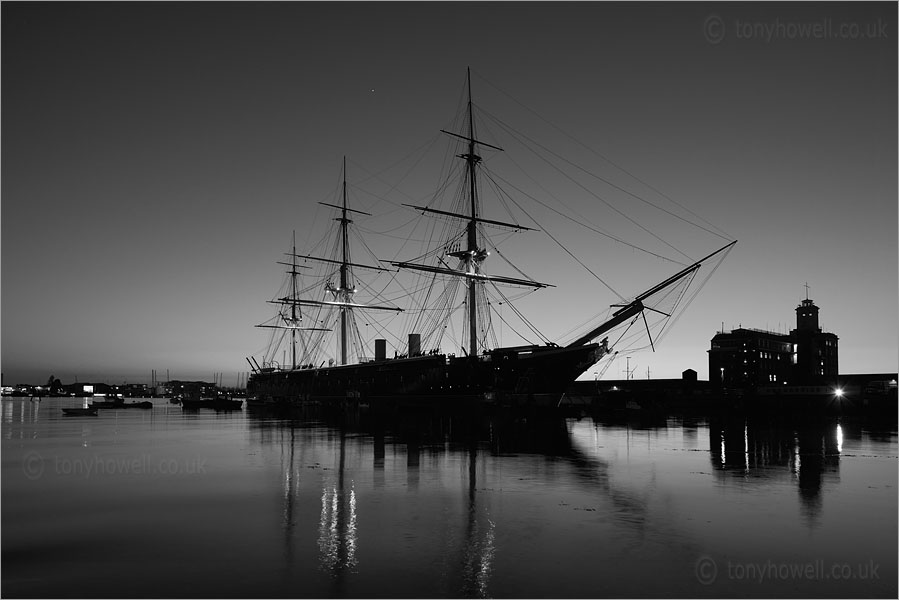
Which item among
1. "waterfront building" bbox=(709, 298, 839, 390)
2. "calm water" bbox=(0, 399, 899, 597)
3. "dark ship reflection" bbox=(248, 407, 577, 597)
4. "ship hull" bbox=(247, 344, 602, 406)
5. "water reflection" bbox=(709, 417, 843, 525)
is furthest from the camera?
"waterfront building" bbox=(709, 298, 839, 390)

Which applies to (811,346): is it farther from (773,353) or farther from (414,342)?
(414,342)

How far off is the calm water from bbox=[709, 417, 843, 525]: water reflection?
159 millimetres

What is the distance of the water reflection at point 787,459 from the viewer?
20922 mm

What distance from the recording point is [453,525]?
15203 mm

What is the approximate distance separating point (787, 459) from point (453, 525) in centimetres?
1847

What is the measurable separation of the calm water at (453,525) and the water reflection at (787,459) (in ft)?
0.52

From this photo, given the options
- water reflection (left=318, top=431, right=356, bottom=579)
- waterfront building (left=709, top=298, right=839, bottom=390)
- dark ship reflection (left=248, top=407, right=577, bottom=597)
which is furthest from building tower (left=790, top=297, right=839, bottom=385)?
water reflection (left=318, top=431, right=356, bottom=579)

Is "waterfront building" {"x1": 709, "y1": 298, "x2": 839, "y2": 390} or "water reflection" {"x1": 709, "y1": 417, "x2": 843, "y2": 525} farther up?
"waterfront building" {"x1": 709, "y1": 298, "x2": 839, "y2": 390}

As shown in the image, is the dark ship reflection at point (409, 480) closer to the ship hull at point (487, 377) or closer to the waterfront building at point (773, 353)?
the ship hull at point (487, 377)

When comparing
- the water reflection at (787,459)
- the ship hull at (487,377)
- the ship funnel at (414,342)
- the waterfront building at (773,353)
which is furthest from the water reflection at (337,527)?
the waterfront building at (773,353)

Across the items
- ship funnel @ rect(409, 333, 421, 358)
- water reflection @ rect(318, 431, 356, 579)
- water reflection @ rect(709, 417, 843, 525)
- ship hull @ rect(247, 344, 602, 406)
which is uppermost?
ship funnel @ rect(409, 333, 421, 358)

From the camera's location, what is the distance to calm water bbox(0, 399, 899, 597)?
442 inches

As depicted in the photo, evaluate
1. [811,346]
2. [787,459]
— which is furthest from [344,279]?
[811,346]

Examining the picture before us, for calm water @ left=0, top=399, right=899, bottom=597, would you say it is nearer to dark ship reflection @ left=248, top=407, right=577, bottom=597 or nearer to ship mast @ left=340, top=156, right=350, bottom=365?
dark ship reflection @ left=248, top=407, right=577, bottom=597
